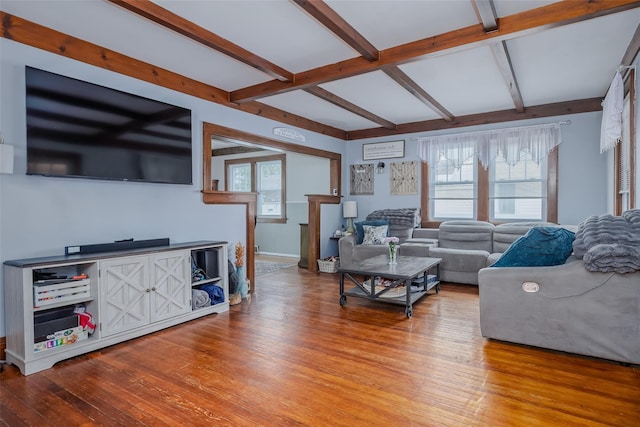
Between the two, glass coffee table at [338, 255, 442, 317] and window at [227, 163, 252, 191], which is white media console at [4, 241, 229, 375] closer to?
glass coffee table at [338, 255, 442, 317]

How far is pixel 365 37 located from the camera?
3002 millimetres

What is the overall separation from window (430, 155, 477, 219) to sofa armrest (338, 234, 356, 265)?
159 cm

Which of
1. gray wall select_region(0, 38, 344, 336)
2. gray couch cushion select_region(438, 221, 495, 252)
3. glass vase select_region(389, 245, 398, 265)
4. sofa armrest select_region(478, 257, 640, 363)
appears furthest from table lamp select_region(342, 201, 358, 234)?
sofa armrest select_region(478, 257, 640, 363)

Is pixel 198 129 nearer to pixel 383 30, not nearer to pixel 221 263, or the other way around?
pixel 221 263

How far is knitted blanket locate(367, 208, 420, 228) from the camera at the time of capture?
6031 mm

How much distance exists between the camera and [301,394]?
7.16 ft

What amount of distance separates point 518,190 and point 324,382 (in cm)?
469

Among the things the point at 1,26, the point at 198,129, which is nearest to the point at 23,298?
the point at 1,26

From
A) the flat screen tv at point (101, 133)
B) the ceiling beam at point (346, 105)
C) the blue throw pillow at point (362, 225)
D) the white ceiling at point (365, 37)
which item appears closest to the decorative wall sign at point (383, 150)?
the ceiling beam at point (346, 105)

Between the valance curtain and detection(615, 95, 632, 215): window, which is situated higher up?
the valance curtain

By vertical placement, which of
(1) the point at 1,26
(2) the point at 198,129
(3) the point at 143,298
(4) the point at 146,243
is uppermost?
(1) the point at 1,26

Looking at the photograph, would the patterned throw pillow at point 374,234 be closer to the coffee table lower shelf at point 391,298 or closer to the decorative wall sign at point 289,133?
the coffee table lower shelf at point 391,298

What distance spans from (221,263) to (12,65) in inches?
95.7

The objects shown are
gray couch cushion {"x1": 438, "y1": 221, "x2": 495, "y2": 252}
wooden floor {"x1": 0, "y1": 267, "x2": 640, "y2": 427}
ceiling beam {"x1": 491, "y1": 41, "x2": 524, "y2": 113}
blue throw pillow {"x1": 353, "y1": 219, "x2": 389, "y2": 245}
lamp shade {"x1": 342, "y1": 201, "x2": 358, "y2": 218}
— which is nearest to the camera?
wooden floor {"x1": 0, "y1": 267, "x2": 640, "y2": 427}
